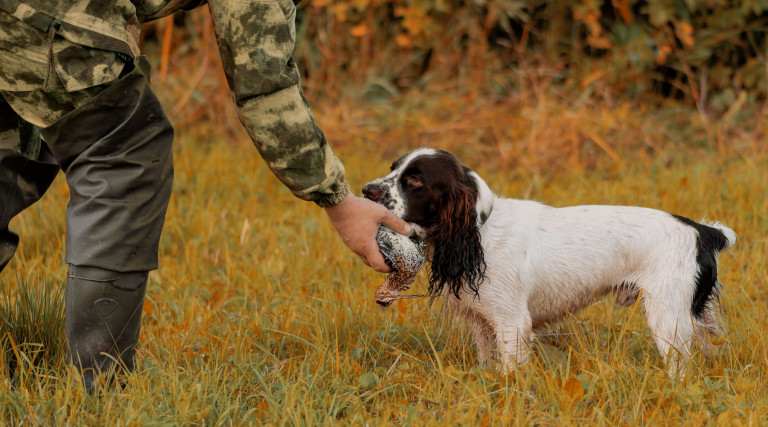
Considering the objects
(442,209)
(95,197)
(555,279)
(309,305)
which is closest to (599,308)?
(555,279)

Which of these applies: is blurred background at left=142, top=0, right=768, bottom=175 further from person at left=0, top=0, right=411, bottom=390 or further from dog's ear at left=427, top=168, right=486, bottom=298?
person at left=0, top=0, right=411, bottom=390

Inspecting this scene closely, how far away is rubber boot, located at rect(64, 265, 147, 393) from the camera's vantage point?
2486mm

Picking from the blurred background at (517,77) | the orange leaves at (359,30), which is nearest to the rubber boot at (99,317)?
the blurred background at (517,77)

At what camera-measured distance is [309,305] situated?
11.6ft

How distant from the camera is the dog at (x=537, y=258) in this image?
3170 mm

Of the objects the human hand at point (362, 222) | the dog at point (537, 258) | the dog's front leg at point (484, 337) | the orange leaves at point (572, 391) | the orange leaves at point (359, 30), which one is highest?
the orange leaves at point (359, 30)

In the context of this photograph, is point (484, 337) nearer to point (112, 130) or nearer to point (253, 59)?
point (253, 59)

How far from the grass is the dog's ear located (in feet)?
0.84

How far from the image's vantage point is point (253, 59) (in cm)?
243

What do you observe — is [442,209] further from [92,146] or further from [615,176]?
[615,176]

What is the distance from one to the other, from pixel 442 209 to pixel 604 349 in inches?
31.7

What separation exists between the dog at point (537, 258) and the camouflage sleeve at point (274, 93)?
22.3 inches

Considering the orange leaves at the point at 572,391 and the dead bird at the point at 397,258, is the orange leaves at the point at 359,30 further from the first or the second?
the orange leaves at the point at 572,391

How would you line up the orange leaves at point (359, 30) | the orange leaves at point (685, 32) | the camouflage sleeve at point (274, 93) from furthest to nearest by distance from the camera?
the orange leaves at point (359, 30) < the orange leaves at point (685, 32) < the camouflage sleeve at point (274, 93)
